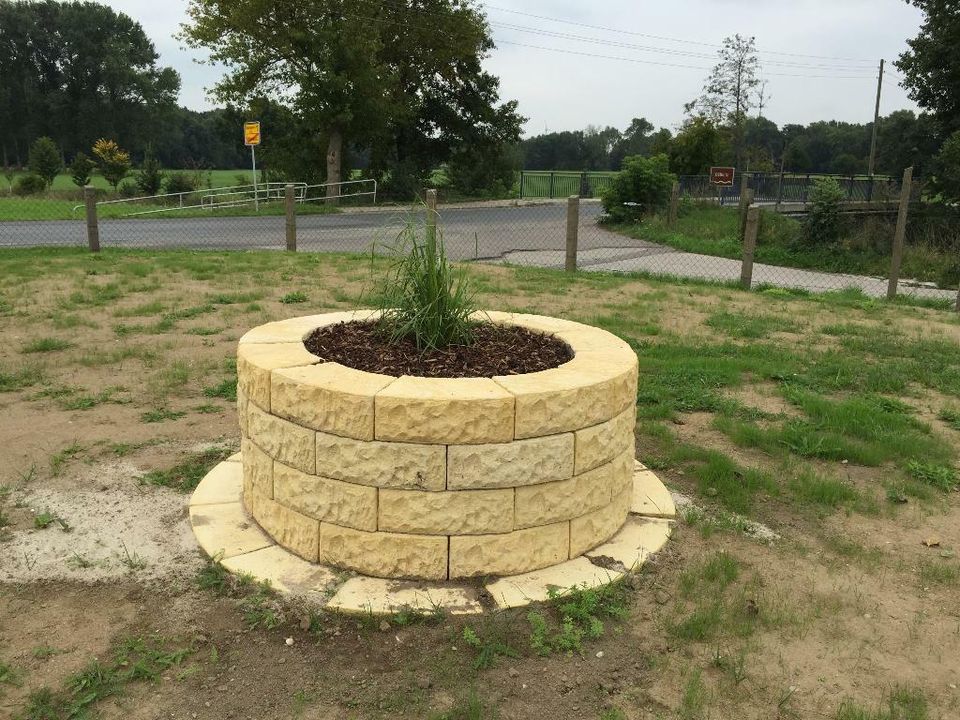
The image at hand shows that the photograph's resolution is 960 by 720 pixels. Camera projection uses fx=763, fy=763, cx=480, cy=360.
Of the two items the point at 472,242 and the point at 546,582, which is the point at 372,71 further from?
the point at 546,582

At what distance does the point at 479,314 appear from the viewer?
4621 mm

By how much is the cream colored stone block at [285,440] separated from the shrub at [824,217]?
16982 mm

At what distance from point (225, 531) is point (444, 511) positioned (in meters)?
1.14

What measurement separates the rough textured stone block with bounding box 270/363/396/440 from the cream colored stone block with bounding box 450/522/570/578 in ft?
1.99

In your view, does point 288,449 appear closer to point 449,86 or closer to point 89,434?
point 89,434

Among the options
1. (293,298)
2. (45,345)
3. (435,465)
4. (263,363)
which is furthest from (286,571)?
(293,298)

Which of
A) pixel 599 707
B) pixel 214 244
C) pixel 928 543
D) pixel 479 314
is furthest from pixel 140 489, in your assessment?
pixel 214 244

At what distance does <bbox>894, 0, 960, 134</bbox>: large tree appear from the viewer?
25000 millimetres

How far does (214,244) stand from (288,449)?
13626 mm

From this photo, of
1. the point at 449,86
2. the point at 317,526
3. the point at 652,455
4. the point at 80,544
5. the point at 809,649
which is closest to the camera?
the point at 809,649

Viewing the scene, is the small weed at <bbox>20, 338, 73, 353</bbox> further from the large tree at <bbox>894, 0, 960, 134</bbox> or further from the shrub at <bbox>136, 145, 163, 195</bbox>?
the large tree at <bbox>894, 0, 960, 134</bbox>

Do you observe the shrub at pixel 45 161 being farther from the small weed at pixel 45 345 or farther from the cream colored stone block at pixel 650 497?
the cream colored stone block at pixel 650 497

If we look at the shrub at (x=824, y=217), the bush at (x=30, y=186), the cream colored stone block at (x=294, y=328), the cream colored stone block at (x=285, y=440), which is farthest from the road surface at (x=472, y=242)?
the bush at (x=30, y=186)

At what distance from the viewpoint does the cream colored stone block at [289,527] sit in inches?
127
